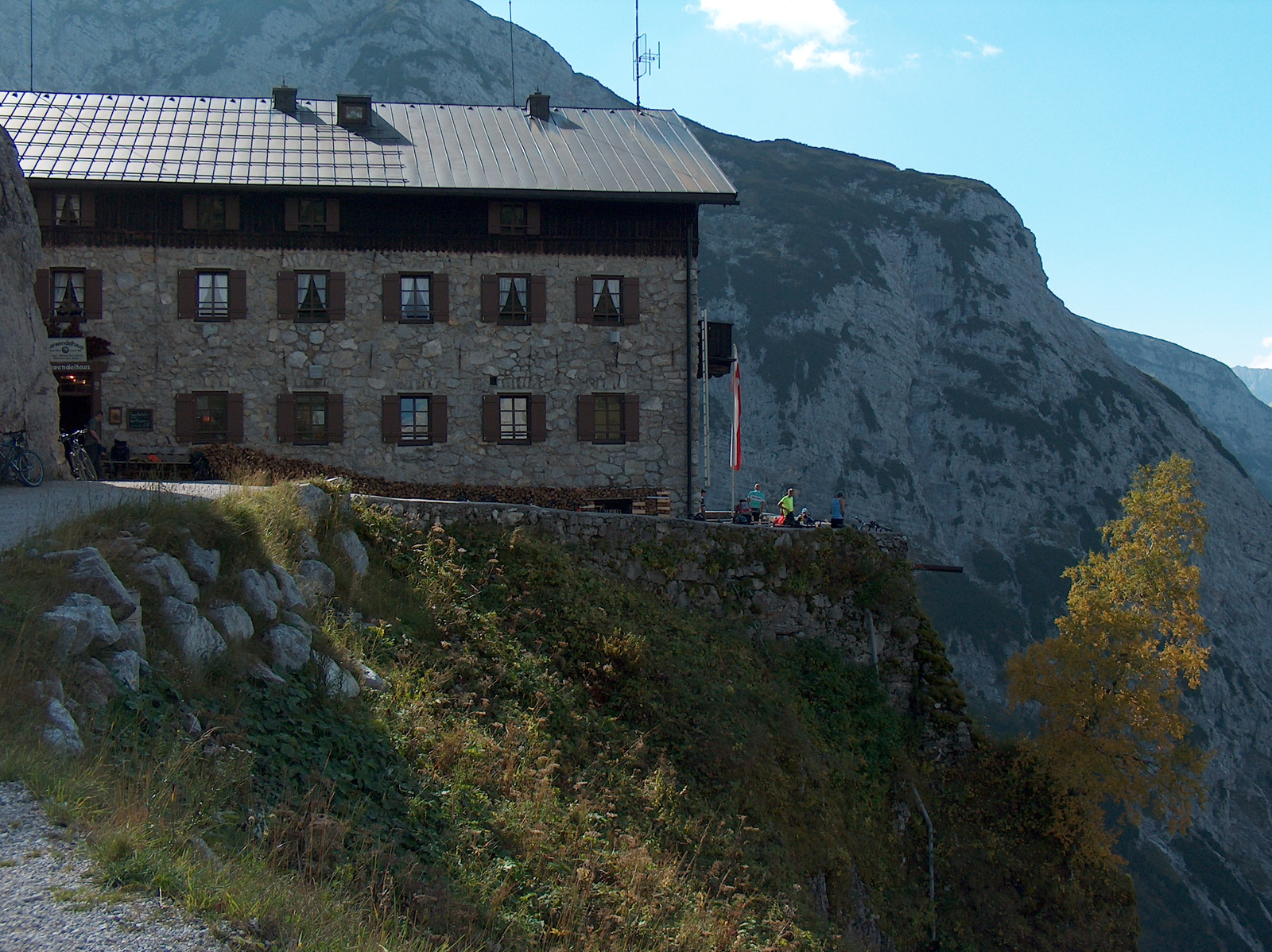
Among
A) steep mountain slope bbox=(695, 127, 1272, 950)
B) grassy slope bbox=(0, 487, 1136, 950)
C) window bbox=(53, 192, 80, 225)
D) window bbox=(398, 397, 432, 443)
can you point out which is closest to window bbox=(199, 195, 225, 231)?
window bbox=(53, 192, 80, 225)

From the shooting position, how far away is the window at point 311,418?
24141mm

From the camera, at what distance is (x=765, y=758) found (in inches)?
583

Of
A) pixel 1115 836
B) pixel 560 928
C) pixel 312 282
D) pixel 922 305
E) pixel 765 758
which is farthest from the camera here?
pixel 922 305

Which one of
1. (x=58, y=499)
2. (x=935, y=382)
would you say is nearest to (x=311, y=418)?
(x=58, y=499)

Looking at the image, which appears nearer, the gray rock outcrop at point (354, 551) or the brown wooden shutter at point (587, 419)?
the gray rock outcrop at point (354, 551)

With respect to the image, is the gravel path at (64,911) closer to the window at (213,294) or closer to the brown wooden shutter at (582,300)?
the brown wooden shutter at (582,300)

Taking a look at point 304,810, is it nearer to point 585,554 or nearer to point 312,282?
point 585,554

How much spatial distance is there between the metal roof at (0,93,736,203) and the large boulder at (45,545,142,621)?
672 inches

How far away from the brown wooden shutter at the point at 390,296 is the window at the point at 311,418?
8.72 feet

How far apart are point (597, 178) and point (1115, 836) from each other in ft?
64.3

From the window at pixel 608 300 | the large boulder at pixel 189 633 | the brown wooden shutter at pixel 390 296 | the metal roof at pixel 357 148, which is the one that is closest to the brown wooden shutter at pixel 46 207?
the metal roof at pixel 357 148

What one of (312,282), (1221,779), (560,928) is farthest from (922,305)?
(560,928)

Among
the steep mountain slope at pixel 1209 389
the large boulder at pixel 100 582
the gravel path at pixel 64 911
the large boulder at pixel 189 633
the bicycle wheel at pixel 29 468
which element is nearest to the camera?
the gravel path at pixel 64 911

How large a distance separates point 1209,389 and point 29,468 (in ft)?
602
